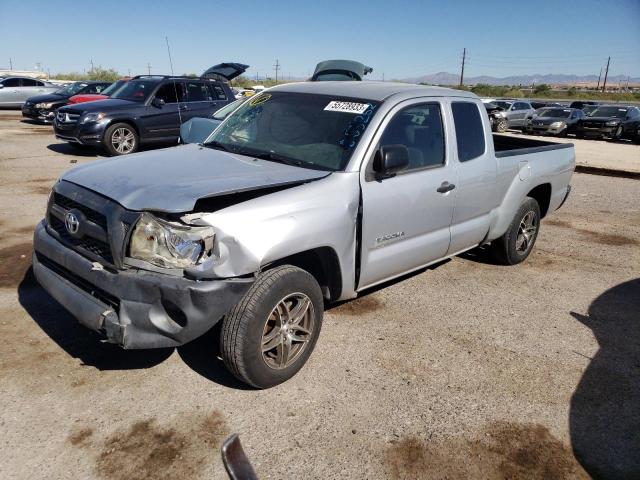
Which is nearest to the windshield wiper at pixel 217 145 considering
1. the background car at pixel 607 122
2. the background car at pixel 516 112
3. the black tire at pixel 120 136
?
the black tire at pixel 120 136

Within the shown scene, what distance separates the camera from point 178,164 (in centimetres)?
358

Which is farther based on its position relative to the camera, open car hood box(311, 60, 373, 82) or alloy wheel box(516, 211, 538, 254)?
open car hood box(311, 60, 373, 82)

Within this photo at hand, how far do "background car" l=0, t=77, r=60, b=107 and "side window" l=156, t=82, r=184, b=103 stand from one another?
1273 cm

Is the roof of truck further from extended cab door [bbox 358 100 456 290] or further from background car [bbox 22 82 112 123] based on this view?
background car [bbox 22 82 112 123]

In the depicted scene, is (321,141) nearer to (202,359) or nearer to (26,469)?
(202,359)

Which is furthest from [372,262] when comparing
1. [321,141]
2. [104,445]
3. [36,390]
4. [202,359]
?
[36,390]

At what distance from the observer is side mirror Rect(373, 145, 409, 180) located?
353 cm

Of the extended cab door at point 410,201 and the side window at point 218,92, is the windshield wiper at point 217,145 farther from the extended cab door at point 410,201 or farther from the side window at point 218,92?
the side window at point 218,92

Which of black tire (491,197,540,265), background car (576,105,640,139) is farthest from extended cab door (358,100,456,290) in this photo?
background car (576,105,640,139)

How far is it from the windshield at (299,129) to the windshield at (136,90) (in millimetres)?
8315

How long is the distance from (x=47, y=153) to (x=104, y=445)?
11.0 m

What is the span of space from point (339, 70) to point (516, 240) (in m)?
6.92

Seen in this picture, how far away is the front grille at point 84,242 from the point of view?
9.84 feet

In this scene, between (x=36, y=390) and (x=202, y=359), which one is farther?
(x=202, y=359)
